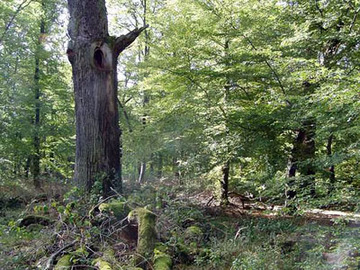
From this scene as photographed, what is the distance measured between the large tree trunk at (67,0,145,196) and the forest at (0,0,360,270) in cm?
3

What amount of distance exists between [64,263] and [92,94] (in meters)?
3.11

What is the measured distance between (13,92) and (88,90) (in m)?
7.34

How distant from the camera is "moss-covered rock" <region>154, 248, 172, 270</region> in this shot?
3.33 metres

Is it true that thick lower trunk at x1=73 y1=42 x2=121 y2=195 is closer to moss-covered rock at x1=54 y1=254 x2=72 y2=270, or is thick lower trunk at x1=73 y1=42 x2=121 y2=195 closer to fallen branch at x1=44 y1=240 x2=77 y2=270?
fallen branch at x1=44 y1=240 x2=77 y2=270

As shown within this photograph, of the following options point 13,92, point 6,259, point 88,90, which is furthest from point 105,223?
point 13,92

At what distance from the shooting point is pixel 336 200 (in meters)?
3.71

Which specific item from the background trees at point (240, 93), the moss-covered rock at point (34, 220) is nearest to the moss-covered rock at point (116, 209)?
the moss-covered rock at point (34, 220)

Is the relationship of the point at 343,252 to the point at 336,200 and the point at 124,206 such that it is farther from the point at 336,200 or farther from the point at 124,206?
the point at 124,206

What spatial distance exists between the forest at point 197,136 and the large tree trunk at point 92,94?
0.03 meters

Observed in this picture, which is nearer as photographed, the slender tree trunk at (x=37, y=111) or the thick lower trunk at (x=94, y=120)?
the thick lower trunk at (x=94, y=120)

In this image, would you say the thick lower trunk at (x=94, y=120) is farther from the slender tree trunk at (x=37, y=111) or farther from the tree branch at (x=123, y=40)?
the slender tree trunk at (x=37, y=111)

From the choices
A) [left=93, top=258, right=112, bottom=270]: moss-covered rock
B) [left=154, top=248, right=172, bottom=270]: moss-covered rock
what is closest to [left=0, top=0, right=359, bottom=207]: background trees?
[left=154, top=248, right=172, bottom=270]: moss-covered rock

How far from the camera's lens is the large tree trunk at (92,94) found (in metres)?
5.31

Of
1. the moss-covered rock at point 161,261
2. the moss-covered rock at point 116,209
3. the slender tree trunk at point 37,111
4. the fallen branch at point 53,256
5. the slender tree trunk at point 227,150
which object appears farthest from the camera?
the slender tree trunk at point 37,111
